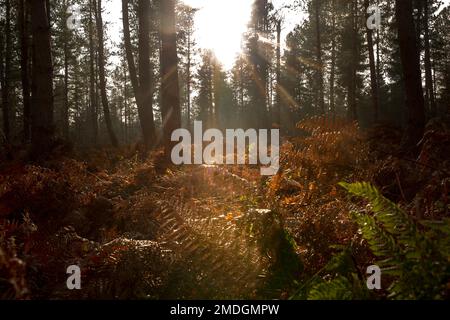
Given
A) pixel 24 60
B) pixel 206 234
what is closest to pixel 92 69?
pixel 24 60

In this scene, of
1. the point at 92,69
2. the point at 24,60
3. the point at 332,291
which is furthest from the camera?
the point at 92,69

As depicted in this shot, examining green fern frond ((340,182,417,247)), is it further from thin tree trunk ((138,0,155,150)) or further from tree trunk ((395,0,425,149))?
thin tree trunk ((138,0,155,150))

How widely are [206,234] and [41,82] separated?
5.84m

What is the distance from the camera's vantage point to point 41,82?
7.08m

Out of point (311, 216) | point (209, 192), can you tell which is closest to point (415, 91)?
point (209, 192)

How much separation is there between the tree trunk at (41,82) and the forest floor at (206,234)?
10.7 feet

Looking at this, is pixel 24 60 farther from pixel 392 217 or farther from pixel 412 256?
pixel 412 256

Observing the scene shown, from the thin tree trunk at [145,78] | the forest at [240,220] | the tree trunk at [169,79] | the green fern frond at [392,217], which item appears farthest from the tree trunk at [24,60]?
the green fern frond at [392,217]

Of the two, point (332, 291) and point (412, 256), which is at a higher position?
point (412, 256)

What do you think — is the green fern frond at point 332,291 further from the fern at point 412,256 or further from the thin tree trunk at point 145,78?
the thin tree trunk at point 145,78

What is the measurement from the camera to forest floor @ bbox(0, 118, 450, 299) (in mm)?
2156

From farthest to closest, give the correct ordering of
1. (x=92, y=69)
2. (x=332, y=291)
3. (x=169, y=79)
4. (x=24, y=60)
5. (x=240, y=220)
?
(x=92, y=69), (x=24, y=60), (x=169, y=79), (x=240, y=220), (x=332, y=291)

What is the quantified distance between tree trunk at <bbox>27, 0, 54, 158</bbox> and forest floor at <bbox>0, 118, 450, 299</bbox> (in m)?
3.26
